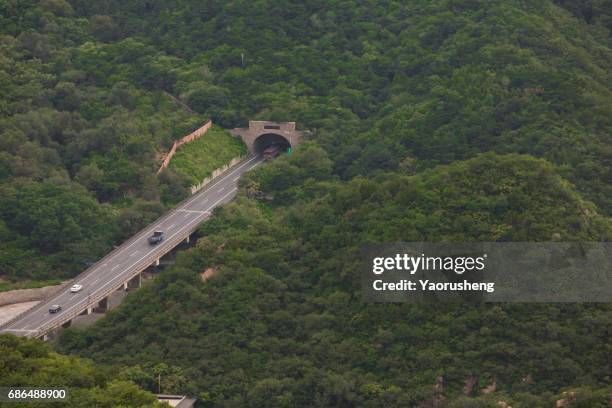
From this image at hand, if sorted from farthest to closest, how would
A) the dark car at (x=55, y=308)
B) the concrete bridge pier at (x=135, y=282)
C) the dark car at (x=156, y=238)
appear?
the dark car at (x=156, y=238)
the concrete bridge pier at (x=135, y=282)
the dark car at (x=55, y=308)

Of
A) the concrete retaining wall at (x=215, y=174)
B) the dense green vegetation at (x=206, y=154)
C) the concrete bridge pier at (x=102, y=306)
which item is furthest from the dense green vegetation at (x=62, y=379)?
the dense green vegetation at (x=206, y=154)

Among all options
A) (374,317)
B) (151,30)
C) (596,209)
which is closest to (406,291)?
(374,317)

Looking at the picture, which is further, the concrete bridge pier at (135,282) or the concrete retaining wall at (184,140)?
the concrete retaining wall at (184,140)

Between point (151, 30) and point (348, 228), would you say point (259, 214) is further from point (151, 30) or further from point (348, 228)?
point (151, 30)

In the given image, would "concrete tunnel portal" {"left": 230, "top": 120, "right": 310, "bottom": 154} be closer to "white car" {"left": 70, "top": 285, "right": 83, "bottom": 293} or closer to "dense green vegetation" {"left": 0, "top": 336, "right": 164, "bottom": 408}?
"white car" {"left": 70, "top": 285, "right": 83, "bottom": 293}

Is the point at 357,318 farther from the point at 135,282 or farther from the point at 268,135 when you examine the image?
the point at 268,135

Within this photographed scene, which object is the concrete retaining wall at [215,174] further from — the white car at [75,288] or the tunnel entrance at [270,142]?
the white car at [75,288]
